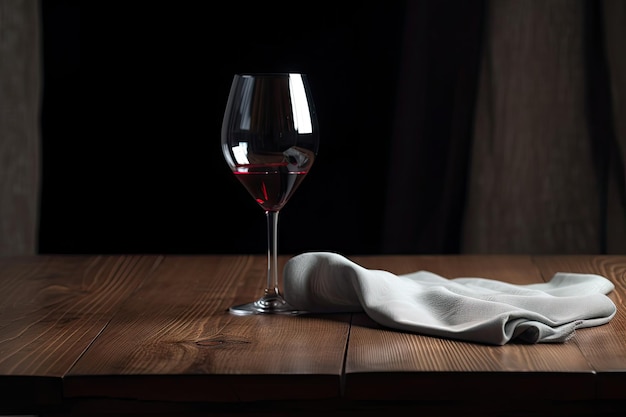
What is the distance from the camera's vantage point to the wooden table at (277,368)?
0.74 m

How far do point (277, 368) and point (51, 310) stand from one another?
1.21 feet

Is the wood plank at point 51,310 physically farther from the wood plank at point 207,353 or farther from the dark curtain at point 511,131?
the dark curtain at point 511,131

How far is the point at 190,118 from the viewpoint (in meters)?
2.19

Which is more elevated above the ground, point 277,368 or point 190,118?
point 190,118

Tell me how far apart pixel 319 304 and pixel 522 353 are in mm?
251

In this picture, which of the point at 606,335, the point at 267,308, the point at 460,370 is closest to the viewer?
the point at 460,370

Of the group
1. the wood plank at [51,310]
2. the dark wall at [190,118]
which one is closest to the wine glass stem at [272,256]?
the wood plank at [51,310]

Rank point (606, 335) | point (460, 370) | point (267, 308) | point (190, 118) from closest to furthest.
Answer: point (460, 370), point (606, 335), point (267, 308), point (190, 118)

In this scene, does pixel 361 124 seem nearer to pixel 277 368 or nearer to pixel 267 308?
pixel 267 308

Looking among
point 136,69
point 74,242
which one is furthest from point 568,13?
point 74,242

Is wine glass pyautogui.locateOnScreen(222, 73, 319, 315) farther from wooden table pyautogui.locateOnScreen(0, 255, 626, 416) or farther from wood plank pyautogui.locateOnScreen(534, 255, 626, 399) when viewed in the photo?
wood plank pyautogui.locateOnScreen(534, 255, 626, 399)

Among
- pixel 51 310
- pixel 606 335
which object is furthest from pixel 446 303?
pixel 51 310

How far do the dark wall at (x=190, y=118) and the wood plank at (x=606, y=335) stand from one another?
94 centimetres

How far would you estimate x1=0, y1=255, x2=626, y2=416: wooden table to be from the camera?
0.74m
